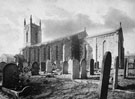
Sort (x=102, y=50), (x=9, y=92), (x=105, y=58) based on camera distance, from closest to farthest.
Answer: (x=105, y=58) → (x=9, y=92) → (x=102, y=50)

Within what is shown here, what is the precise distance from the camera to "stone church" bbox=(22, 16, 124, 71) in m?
21.8

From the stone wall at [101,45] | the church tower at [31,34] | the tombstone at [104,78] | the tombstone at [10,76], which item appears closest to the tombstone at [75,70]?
the tombstone at [10,76]

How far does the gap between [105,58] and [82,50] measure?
23715 mm

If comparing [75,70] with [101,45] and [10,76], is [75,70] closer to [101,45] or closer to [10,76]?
[10,76]

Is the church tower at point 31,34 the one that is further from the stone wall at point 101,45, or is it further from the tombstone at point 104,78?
the tombstone at point 104,78

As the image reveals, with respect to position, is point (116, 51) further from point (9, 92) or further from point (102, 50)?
point (9, 92)

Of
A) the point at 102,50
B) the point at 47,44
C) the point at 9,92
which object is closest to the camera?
the point at 9,92

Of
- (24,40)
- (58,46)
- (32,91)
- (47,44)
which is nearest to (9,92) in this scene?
(32,91)

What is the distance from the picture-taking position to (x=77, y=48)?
28.0 metres

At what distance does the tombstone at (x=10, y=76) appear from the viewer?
809 centimetres

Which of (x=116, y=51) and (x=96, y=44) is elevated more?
(x=96, y=44)

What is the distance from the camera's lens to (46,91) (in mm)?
6750

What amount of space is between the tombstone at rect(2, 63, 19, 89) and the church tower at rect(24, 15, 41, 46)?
33.7m

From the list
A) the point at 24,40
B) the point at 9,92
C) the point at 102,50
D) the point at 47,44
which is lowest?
the point at 9,92
